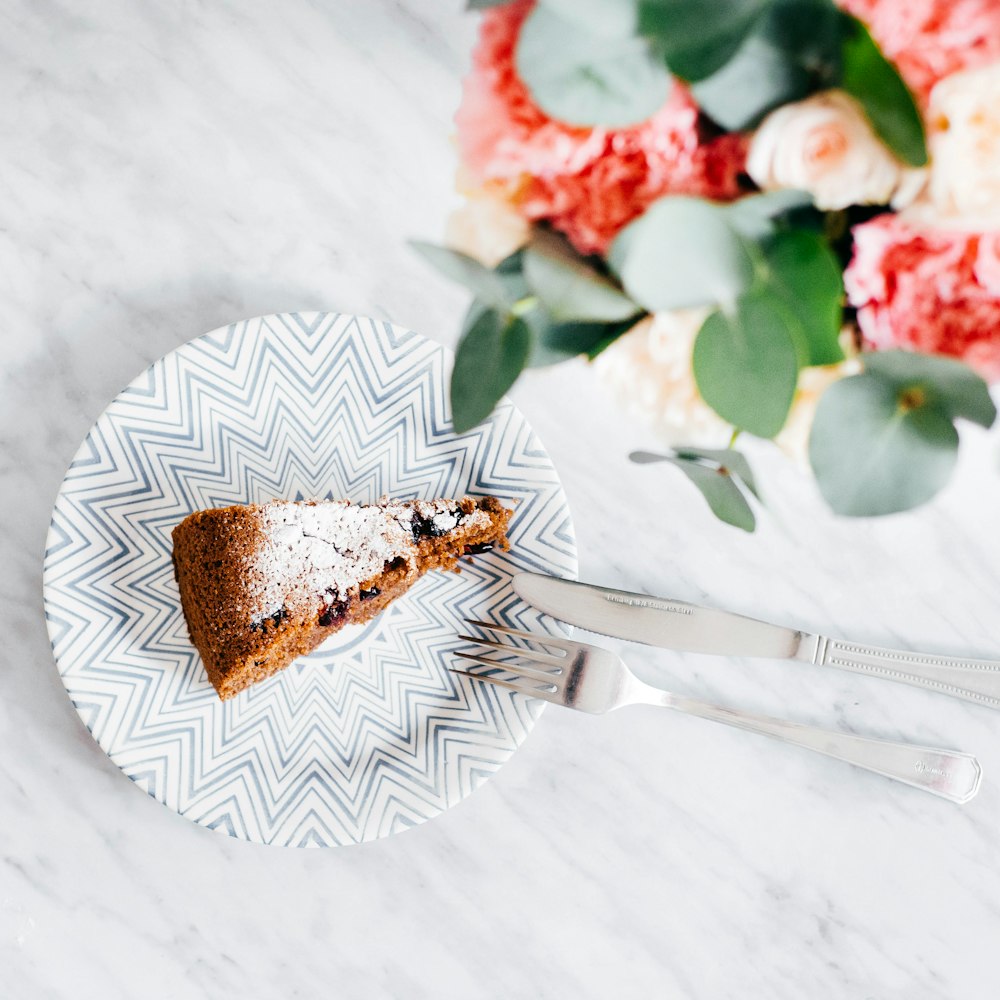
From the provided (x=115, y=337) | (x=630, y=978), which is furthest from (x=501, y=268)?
(x=630, y=978)

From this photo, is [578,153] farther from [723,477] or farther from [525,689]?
[525,689]

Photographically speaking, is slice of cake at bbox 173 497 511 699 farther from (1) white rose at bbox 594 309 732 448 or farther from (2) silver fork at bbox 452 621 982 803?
(1) white rose at bbox 594 309 732 448

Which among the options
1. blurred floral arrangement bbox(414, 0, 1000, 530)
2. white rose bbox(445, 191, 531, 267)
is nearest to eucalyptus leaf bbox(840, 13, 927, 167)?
blurred floral arrangement bbox(414, 0, 1000, 530)

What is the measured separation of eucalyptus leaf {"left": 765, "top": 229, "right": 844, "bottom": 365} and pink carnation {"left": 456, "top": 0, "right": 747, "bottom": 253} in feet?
0.08

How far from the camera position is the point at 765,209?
0.89 ft

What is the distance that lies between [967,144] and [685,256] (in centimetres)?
8

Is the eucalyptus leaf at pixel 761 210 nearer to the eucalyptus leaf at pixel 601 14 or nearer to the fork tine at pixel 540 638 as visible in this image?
the eucalyptus leaf at pixel 601 14

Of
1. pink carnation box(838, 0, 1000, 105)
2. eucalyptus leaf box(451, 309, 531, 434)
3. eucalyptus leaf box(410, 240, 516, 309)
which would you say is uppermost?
pink carnation box(838, 0, 1000, 105)

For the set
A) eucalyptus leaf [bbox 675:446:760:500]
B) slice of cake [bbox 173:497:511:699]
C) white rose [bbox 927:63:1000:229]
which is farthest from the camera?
slice of cake [bbox 173:497:511:699]

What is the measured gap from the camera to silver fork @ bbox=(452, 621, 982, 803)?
0.77 metres

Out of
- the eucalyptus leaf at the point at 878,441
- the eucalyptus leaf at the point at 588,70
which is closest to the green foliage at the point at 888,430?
the eucalyptus leaf at the point at 878,441

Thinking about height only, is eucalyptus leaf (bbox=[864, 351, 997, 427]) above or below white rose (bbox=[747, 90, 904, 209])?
below

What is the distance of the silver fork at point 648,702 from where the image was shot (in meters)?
0.77

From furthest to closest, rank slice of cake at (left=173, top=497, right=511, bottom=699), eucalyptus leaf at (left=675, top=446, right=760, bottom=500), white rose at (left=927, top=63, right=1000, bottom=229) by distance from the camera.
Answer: slice of cake at (left=173, top=497, right=511, bottom=699) → eucalyptus leaf at (left=675, top=446, right=760, bottom=500) → white rose at (left=927, top=63, right=1000, bottom=229)
